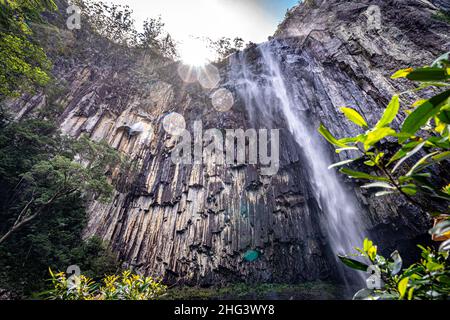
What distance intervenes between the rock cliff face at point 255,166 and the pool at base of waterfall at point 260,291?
0.39m

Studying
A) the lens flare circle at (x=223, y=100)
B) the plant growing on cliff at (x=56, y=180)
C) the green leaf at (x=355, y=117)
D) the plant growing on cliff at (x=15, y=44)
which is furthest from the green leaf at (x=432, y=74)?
the lens flare circle at (x=223, y=100)

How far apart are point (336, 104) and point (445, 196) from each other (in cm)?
806

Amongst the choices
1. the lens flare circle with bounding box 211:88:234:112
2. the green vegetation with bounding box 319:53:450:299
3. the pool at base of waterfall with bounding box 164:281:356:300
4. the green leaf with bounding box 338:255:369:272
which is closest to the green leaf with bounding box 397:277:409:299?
the green vegetation with bounding box 319:53:450:299

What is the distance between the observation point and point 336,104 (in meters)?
7.67

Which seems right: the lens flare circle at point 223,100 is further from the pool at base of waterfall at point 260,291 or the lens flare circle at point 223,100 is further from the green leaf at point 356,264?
the green leaf at point 356,264

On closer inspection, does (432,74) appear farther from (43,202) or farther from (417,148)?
(43,202)

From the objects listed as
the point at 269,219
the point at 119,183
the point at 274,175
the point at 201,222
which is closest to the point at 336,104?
the point at 274,175

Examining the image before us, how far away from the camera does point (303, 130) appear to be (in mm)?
9625

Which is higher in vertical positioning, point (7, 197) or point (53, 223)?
point (7, 197)

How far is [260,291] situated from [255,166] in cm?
556

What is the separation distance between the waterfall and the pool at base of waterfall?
150cm

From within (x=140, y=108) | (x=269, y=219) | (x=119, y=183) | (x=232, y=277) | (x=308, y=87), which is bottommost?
(x=232, y=277)

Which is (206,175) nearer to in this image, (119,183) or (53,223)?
(119,183)

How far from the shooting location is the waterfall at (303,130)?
322 inches
